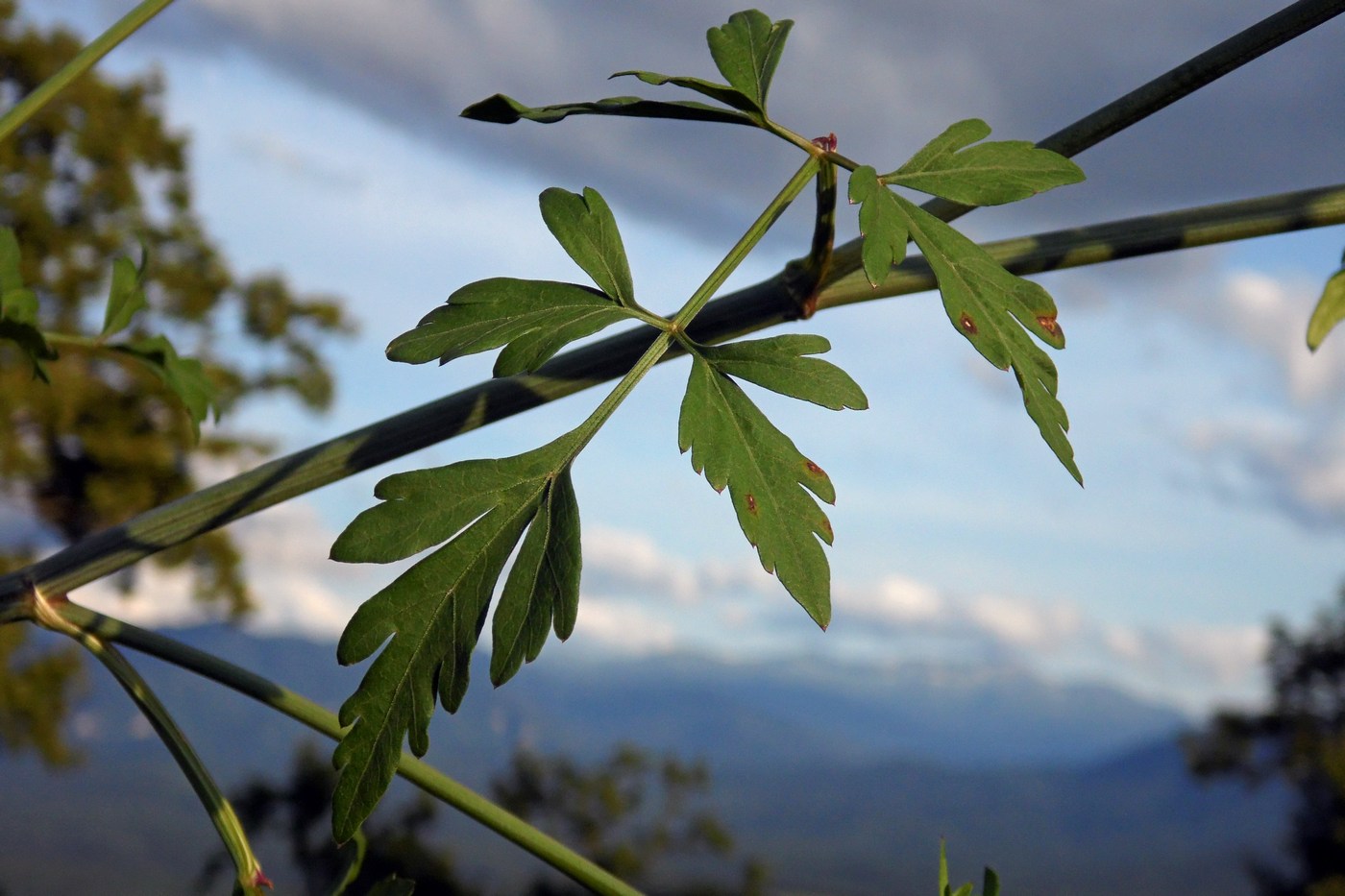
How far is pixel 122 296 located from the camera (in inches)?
41.8

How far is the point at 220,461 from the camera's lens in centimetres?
1201

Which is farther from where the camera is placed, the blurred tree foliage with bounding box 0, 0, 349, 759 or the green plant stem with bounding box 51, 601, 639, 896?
the blurred tree foliage with bounding box 0, 0, 349, 759

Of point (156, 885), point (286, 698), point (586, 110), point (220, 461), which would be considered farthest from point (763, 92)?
point (156, 885)

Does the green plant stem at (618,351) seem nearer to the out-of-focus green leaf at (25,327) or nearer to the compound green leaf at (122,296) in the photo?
the out-of-focus green leaf at (25,327)

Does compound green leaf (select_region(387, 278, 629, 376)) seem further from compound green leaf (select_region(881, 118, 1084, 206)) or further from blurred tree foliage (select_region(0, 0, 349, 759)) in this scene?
blurred tree foliage (select_region(0, 0, 349, 759))

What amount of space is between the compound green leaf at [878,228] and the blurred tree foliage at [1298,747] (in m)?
12.6

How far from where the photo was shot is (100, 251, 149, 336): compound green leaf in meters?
1.05

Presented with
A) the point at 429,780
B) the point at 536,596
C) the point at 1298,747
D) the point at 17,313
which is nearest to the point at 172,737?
the point at 429,780

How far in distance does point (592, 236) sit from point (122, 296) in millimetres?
706

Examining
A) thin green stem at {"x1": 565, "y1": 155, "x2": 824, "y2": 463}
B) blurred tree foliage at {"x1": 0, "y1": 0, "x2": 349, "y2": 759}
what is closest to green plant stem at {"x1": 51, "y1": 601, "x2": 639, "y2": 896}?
thin green stem at {"x1": 565, "y1": 155, "x2": 824, "y2": 463}

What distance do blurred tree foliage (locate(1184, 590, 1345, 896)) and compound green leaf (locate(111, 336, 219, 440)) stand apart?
1244cm

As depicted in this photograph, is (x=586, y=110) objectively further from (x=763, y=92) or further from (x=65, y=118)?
(x=65, y=118)

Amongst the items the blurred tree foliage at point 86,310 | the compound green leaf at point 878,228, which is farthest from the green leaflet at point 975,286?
the blurred tree foliage at point 86,310

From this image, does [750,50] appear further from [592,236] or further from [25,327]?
[25,327]
